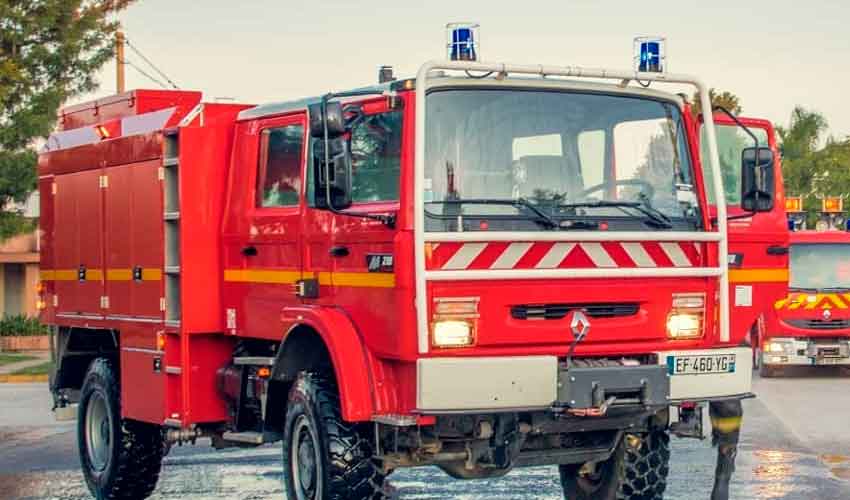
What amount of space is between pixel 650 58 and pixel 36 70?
2115 centimetres

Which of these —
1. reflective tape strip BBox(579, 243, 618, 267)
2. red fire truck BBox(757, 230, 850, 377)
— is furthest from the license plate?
red fire truck BBox(757, 230, 850, 377)

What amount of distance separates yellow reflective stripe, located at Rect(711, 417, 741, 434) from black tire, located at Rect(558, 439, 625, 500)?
648 millimetres

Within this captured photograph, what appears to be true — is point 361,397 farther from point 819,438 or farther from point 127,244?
point 819,438

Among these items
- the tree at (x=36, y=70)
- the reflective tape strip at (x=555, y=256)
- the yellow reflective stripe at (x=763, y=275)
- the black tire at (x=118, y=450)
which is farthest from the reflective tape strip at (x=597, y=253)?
the tree at (x=36, y=70)

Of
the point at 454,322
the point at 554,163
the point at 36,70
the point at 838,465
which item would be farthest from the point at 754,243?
the point at 36,70

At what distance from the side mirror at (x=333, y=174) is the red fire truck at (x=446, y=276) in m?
0.01

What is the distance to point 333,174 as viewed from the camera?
28.0ft

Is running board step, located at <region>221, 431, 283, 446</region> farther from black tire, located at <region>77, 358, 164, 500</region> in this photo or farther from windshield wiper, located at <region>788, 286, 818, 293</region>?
windshield wiper, located at <region>788, 286, 818, 293</region>

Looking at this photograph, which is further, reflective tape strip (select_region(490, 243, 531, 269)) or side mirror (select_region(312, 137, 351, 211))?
reflective tape strip (select_region(490, 243, 531, 269))

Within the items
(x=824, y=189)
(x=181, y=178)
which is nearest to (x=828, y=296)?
(x=181, y=178)

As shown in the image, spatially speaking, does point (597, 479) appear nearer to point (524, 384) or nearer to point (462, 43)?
point (524, 384)

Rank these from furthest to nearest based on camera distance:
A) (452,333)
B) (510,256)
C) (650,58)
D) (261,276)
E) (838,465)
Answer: (838,465) < (261,276) < (650,58) < (510,256) < (452,333)

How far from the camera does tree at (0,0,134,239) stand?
1096 inches

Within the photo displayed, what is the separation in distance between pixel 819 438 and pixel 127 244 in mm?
7365
